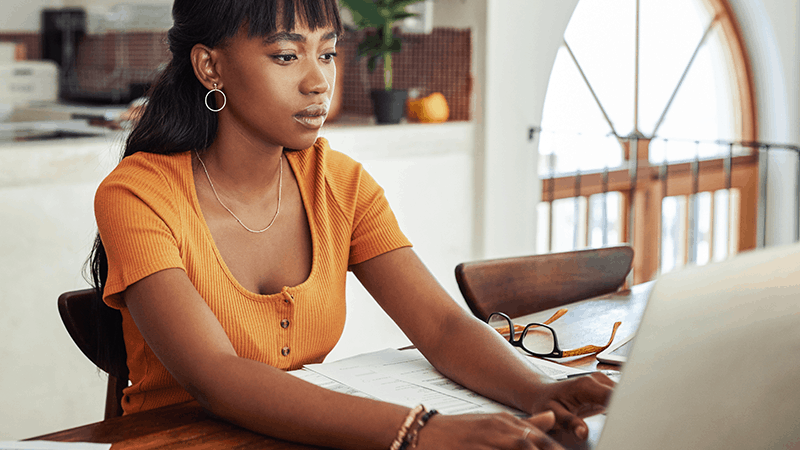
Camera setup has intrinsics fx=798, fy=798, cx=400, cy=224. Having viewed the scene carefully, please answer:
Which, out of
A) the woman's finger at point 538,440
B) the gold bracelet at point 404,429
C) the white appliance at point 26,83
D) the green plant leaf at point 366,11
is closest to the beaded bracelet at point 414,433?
the gold bracelet at point 404,429

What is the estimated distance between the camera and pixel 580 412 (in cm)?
97

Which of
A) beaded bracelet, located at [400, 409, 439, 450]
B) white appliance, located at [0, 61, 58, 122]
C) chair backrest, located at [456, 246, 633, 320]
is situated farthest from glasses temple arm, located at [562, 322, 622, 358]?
white appliance, located at [0, 61, 58, 122]

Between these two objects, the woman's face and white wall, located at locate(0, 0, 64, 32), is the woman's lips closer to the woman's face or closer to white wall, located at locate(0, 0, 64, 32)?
the woman's face

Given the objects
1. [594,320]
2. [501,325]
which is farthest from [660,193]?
[501,325]

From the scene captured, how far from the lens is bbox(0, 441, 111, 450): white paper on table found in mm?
911

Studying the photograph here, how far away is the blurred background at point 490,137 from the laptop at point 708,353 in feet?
3.12

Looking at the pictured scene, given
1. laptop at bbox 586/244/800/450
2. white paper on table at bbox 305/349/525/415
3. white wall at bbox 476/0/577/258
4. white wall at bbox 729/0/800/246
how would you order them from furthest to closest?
white wall at bbox 729/0/800/246 < white wall at bbox 476/0/577/258 < white paper on table at bbox 305/349/525/415 < laptop at bbox 586/244/800/450

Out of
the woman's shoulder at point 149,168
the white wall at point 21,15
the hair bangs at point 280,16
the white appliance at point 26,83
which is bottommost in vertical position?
the woman's shoulder at point 149,168

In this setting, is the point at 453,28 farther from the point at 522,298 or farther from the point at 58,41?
the point at 58,41

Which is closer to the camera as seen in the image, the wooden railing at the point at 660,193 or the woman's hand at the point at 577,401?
the woman's hand at the point at 577,401

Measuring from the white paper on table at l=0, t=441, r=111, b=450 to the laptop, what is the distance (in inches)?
23.5

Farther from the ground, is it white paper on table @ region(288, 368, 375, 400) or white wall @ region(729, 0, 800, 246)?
white wall @ region(729, 0, 800, 246)

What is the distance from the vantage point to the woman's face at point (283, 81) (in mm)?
1231

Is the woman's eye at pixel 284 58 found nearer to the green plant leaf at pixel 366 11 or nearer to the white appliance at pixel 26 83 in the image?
the green plant leaf at pixel 366 11
